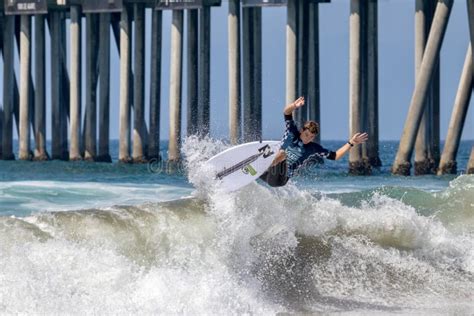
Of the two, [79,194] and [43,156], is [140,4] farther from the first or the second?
[79,194]

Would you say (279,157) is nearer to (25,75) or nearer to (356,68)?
(356,68)

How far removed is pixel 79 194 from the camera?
20188 mm

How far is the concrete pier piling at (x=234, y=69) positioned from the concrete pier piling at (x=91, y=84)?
663 cm

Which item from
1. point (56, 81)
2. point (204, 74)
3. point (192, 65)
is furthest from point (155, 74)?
point (56, 81)

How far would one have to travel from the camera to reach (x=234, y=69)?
94.2 feet

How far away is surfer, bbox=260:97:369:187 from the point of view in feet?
42.0

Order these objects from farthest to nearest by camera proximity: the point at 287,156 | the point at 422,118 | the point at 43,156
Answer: the point at 43,156 < the point at 422,118 < the point at 287,156

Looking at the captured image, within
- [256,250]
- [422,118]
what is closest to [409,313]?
[256,250]

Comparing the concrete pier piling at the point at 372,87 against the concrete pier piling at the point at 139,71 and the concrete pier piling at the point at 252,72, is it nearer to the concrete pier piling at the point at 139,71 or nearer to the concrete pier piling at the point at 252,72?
the concrete pier piling at the point at 252,72

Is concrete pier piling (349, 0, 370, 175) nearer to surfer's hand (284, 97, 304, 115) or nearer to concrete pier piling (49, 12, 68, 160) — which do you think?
concrete pier piling (49, 12, 68, 160)

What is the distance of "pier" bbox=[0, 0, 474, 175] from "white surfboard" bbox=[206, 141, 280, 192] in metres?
11.6

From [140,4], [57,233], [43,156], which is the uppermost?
[140,4]

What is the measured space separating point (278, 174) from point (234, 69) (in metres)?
15.7

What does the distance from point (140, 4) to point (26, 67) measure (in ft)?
14.9
